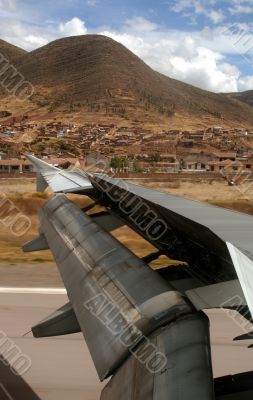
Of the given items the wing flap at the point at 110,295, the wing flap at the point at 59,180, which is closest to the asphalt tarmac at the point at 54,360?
the wing flap at the point at 110,295

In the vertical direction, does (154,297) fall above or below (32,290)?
above

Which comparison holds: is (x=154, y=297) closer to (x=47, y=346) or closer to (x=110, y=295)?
(x=110, y=295)

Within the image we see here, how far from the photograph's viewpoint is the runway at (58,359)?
5445 millimetres

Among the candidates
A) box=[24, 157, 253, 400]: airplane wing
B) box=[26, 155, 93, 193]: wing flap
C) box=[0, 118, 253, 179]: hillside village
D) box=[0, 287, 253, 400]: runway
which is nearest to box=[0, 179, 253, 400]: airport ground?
box=[0, 287, 253, 400]: runway

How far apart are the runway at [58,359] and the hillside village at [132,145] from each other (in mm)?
84264

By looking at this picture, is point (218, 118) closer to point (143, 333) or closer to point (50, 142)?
point (50, 142)

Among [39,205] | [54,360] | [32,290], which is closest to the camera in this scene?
[54,360]

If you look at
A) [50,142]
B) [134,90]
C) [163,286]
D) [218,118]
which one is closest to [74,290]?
[163,286]

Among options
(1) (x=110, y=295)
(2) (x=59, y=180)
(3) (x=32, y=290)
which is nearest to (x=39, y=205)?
(3) (x=32, y=290)

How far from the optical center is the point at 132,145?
130 m

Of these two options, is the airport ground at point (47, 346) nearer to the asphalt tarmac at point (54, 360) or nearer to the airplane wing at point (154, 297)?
the asphalt tarmac at point (54, 360)

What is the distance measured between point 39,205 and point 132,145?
10175 centimetres

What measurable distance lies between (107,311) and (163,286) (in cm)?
32

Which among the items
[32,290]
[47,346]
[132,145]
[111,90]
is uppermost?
[111,90]
